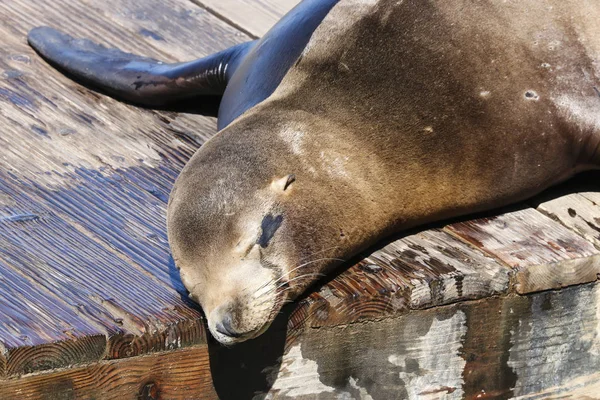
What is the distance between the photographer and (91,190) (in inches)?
149

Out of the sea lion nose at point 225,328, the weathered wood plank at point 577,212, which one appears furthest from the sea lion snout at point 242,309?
the weathered wood plank at point 577,212

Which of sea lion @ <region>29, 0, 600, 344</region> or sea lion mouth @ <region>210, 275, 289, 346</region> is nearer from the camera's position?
sea lion mouth @ <region>210, 275, 289, 346</region>

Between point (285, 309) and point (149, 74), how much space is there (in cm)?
201

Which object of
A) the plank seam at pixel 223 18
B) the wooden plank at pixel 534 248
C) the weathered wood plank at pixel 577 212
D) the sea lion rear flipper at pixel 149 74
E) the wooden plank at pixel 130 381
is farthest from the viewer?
the plank seam at pixel 223 18

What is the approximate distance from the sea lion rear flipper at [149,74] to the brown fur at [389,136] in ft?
3.06

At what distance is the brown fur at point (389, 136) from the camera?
317 centimetres

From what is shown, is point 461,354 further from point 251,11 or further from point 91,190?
point 251,11

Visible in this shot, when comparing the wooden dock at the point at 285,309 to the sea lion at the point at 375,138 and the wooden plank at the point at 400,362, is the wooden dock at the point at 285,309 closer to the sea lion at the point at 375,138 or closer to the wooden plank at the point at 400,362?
the wooden plank at the point at 400,362

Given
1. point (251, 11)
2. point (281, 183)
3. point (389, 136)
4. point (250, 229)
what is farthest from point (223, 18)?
point (250, 229)

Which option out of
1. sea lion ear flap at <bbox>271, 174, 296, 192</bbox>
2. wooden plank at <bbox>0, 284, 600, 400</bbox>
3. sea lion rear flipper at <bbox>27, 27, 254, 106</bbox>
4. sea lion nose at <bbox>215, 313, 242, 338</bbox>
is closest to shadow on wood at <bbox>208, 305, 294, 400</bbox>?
wooden plank at <bbox>0, 284, 600, 400</bbox>

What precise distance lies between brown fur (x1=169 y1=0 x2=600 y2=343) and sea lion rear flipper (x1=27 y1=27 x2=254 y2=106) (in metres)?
0.93

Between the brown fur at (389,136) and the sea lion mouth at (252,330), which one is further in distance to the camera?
the brown fur at (389,136)

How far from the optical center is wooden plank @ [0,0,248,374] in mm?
2805

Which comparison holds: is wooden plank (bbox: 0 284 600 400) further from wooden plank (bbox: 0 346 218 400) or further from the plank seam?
the plank seam
